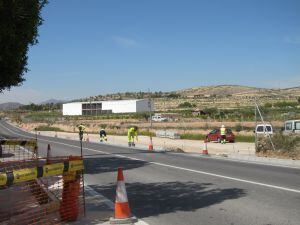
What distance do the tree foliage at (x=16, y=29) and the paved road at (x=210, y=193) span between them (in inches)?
143

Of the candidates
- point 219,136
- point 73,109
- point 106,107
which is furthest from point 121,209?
point 73,109

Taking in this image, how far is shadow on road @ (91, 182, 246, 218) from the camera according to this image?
9837 mm

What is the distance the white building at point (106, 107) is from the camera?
151375 mm

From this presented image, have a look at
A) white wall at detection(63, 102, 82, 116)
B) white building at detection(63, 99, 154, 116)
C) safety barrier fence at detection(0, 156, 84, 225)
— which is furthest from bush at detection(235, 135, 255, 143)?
white wall at detection(63, 102, 82, 116)

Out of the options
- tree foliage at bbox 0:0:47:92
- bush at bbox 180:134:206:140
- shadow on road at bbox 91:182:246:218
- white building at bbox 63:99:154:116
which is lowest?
bush at bbox 180:134:206:140

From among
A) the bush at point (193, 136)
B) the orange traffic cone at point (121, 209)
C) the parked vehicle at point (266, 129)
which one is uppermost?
the parked vehicle at point (266, 129)

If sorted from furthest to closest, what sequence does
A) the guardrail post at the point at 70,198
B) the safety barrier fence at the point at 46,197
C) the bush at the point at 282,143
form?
the bush at the point at 282,143 < the guardrail post at the point at 70,198 < the safety barrier fence at the point at 46,197

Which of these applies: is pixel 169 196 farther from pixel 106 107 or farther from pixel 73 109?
pixel 73 109

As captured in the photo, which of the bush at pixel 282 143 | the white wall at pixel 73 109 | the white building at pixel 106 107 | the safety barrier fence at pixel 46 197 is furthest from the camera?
the white wall at pixel 73 109

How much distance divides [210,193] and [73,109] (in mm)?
160261

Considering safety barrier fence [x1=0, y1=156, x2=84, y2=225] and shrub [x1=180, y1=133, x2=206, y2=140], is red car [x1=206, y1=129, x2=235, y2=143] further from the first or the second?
safety barrier fence [x1=0, y1=156, x2=84, y2=225]

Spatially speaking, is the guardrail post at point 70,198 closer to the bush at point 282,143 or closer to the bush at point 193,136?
the bush at point 282,143

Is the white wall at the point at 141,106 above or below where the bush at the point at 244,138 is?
above

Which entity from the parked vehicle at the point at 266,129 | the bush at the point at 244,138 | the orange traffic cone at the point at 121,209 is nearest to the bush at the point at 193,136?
the bush at the point at 244,138
